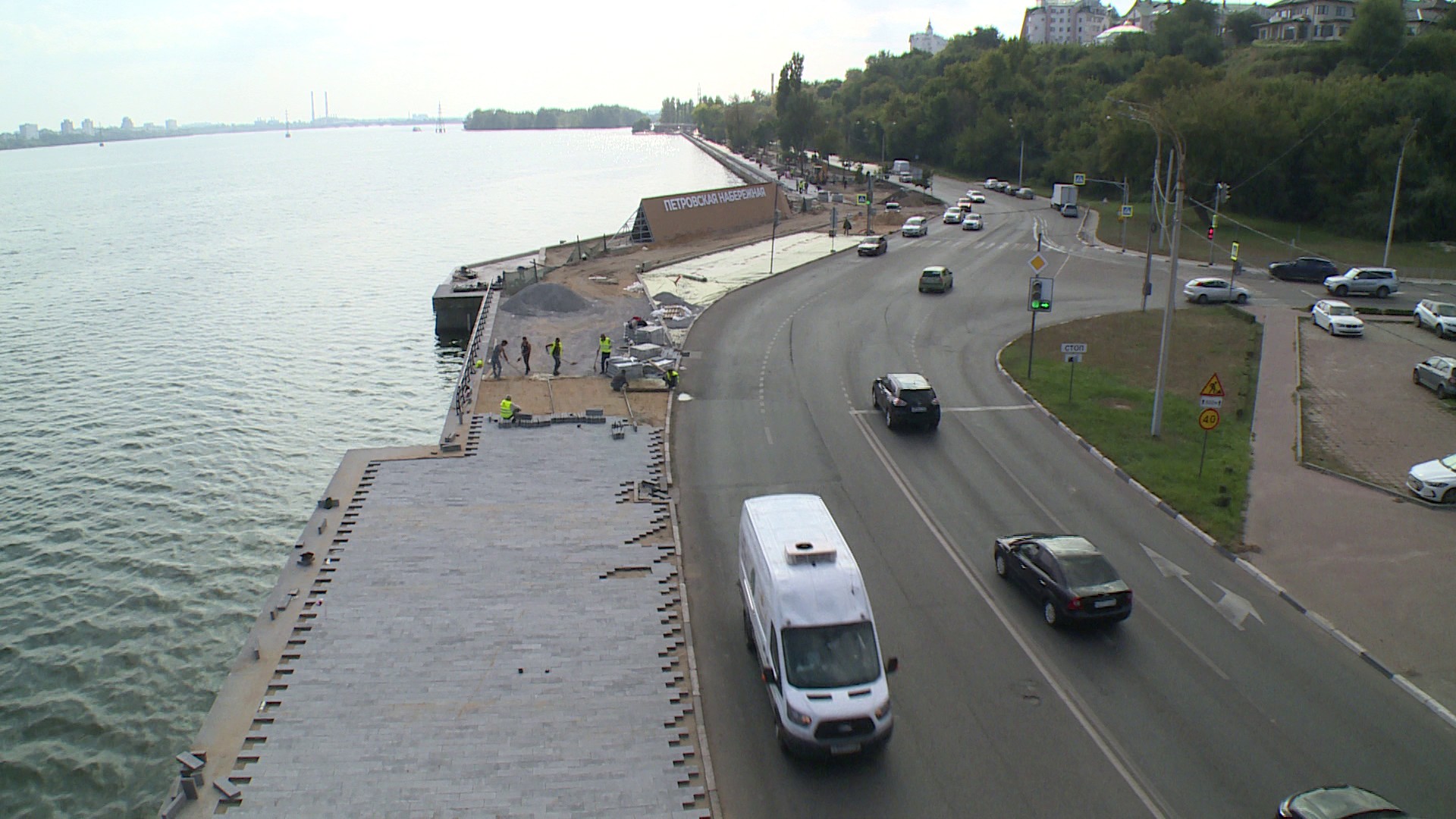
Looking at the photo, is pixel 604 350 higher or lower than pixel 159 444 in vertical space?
higher

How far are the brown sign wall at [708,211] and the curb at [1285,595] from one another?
155 ft

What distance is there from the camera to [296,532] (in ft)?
90.0

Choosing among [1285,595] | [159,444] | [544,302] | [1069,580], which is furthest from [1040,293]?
[159,444]

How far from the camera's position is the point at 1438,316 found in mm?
39812

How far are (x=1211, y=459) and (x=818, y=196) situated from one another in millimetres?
74207

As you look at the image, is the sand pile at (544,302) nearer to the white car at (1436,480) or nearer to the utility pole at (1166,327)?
the utility pole at (1166,327)

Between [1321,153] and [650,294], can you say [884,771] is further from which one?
[1321,153]

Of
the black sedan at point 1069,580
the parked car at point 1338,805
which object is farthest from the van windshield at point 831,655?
the parked car at point 1338,805

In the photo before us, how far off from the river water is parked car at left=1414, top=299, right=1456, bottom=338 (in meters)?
40.2

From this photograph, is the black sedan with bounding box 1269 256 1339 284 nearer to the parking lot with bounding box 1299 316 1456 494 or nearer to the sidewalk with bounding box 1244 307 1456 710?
the parking lot with bounding box 1299 316 1456 494

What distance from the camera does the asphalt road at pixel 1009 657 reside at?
43.4 feet

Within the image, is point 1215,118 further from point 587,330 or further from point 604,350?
point 604,350

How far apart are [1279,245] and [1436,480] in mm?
50573

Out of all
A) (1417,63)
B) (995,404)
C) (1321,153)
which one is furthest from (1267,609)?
(1417,63)
